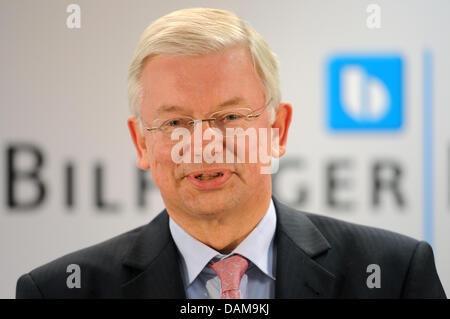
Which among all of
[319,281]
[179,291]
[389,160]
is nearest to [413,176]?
[389,160]

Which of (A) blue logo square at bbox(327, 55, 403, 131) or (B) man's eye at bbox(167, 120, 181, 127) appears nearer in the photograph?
(B) man's eye at bbox(167, 120, 181, 127)

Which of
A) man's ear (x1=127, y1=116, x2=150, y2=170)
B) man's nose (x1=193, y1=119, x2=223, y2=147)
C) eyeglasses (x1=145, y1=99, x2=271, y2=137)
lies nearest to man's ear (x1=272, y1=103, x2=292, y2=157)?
eyeglasses (x1=145, y1=99, x2=271, y2=137)

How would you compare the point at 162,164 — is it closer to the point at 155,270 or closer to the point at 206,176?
the point at 206,176

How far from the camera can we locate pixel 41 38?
1957 mm

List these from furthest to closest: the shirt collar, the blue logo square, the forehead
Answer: the blue logo square → the shirt collar → the forehead

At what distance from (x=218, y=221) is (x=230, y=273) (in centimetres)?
15

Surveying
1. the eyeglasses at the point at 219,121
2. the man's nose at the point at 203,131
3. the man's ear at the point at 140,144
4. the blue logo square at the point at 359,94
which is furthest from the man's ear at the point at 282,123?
the blue logo square at the point at 359,94

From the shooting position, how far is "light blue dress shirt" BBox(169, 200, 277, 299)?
1479mm

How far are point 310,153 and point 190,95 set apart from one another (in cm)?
91

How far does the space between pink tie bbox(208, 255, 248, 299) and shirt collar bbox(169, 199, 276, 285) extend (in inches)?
0.8

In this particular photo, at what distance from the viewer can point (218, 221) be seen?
147 cm

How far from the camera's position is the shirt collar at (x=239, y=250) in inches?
58.2
